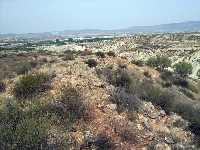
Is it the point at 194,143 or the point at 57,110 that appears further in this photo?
the point at 194,143

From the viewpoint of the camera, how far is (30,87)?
72.1ft

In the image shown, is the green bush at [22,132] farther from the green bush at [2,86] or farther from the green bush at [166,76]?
the green bush at [166,76]

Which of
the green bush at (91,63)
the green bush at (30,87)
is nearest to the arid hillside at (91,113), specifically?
the green bush at (30,87)

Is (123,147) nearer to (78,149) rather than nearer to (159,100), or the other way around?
(78,149)

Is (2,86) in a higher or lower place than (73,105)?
lower

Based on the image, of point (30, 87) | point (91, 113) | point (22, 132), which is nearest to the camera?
point (22, 132)

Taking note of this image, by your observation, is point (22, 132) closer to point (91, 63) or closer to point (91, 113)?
point (91, 113)

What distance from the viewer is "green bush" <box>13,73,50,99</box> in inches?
858

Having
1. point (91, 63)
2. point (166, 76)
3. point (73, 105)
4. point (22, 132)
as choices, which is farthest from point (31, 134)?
point (166, 76)

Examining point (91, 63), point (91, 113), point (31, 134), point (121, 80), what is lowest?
point (91, 113)

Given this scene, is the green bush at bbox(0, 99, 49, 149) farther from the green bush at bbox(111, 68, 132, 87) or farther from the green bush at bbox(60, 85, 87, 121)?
the green bush at bbox(111, 68, 132, 87)

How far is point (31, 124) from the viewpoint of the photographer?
1628 cm

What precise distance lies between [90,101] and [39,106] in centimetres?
288

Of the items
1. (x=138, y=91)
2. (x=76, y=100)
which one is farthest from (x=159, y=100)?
(x=76, y=100)
